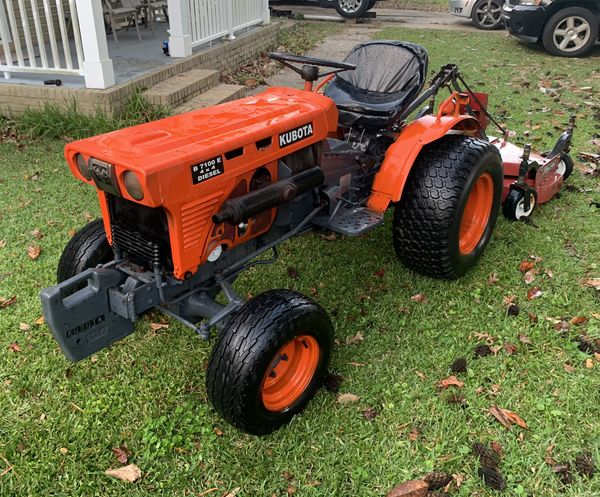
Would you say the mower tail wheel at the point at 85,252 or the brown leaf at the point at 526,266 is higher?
the mower tail wheel at the point at 85,252

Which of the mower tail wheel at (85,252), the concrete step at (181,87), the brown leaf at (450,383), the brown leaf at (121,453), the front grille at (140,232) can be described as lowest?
the brown leaf at (121,453)

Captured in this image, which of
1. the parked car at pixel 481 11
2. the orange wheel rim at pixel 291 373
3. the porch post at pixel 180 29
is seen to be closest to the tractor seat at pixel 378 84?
the orange wheel rim at pixel 291 373

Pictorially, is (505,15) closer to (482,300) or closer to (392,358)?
(482,300)

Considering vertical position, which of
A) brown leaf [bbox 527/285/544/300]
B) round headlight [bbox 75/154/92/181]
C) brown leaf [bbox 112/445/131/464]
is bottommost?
brown leaf [bbox 112/445/131/464]

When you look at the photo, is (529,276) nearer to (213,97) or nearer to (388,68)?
(388,68)

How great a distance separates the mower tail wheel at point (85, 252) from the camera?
2.95 meters

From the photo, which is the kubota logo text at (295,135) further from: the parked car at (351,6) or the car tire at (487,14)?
the parked car at (351,6)

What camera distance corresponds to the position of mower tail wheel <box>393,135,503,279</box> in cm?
332

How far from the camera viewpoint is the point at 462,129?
12.8 feet

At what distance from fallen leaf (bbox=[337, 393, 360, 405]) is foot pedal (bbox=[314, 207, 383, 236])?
0.88 metres

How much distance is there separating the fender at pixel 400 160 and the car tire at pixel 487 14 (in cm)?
1040

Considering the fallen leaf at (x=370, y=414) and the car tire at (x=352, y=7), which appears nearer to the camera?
the fallen leaf at (x=370, y=414)

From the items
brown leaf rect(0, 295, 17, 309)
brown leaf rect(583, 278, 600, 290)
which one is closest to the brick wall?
brown leaf rect(0, 295, 17, 309)

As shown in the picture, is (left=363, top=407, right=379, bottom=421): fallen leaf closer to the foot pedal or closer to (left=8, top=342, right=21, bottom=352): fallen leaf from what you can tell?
the foot pedal
